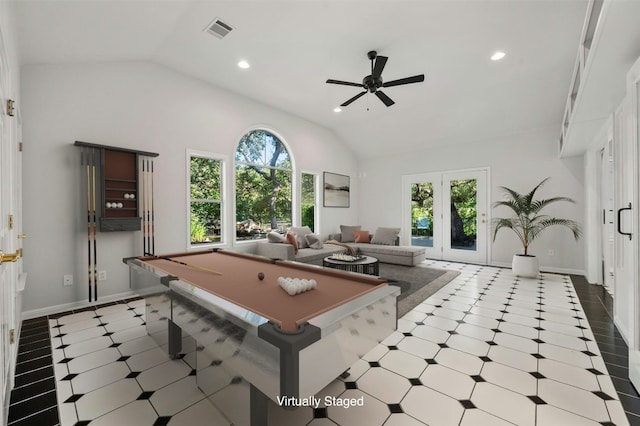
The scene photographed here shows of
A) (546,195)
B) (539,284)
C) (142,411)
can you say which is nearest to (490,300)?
(539,284)

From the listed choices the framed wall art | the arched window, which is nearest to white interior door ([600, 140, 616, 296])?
the framed wall art

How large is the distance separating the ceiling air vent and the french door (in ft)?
17.9

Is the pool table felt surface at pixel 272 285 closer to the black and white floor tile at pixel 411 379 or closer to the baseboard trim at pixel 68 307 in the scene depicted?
the black and white floor tile at pixel 411 379

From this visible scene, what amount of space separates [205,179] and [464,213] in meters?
5.70

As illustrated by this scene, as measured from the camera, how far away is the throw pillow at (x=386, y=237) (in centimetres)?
655

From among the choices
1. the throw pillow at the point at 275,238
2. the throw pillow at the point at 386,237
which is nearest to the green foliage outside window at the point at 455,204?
the throw pillow at the point at 386,237

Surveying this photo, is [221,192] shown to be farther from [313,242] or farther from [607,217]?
[607,217]

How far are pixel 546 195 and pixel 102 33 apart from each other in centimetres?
755

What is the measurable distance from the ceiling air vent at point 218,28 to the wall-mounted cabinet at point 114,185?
1.77 meters

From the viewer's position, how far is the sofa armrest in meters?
4.94

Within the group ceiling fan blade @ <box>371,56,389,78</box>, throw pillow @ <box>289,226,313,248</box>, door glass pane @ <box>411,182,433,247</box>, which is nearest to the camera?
ceiling fan blade @ <box>371,56,389,78</box>

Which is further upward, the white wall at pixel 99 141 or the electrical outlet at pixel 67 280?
the white wall at pixel 99 141

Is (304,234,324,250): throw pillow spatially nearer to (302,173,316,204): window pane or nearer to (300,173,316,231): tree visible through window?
(300,173,316,231): tree visible through window

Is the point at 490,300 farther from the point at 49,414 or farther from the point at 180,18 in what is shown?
the point at 180,18
